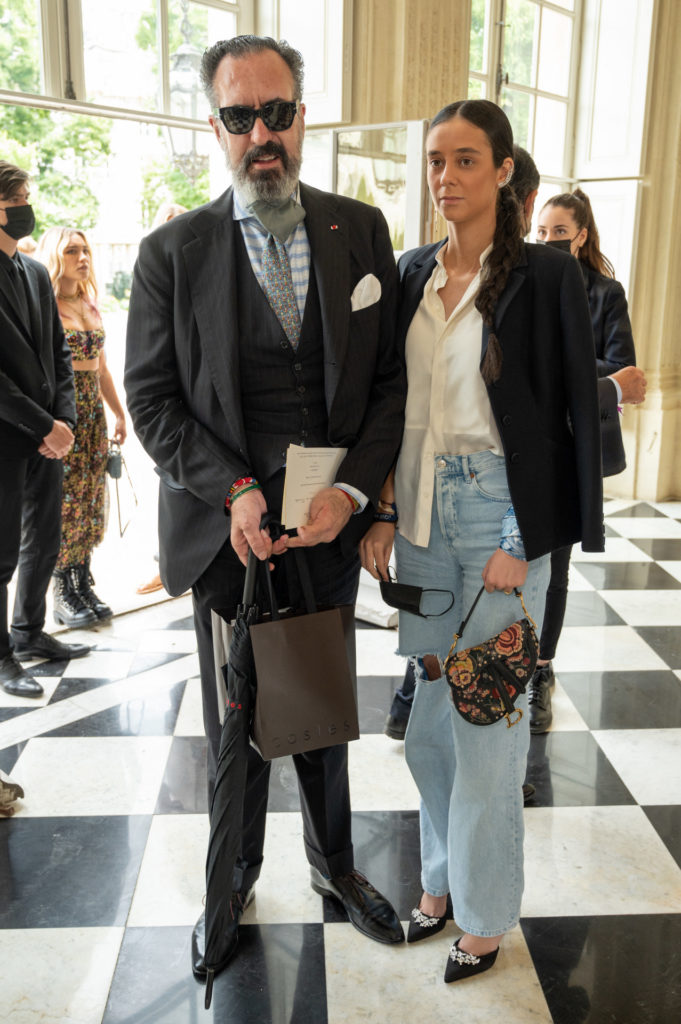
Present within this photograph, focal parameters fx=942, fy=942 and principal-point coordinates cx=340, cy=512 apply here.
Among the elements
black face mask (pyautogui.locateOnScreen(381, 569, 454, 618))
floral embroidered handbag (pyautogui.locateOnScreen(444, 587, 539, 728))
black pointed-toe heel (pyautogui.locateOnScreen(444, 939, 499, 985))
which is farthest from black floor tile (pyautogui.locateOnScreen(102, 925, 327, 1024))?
black face mask (pyautogui.locateOnScreen(381, 569, 454, 618))

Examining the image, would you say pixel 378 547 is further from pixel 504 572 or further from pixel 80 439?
pixel 80 439

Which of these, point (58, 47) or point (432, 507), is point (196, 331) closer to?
point (432, 507)

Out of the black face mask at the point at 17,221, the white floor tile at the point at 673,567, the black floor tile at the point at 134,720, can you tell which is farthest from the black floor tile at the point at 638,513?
the black face mask at the point at 17,221

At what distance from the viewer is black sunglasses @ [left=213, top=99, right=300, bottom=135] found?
1741 millimetres

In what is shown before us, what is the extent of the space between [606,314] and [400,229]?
102 centimetres

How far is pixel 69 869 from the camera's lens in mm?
2279

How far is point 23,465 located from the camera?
3273 millimetres

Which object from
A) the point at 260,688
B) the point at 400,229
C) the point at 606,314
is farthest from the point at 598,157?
the point at 260,688

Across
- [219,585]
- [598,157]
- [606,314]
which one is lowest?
[219,585]

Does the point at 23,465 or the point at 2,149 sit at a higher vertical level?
the point at 2,149

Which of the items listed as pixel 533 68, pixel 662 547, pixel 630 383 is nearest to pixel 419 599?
pixel 630 383

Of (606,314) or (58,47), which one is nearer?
(606,314)

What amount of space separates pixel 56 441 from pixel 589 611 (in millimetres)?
2383

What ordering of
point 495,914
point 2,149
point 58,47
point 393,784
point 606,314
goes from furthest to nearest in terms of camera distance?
point 2,149
point 58,47
point 606,314
point 393,784
point 495,914
